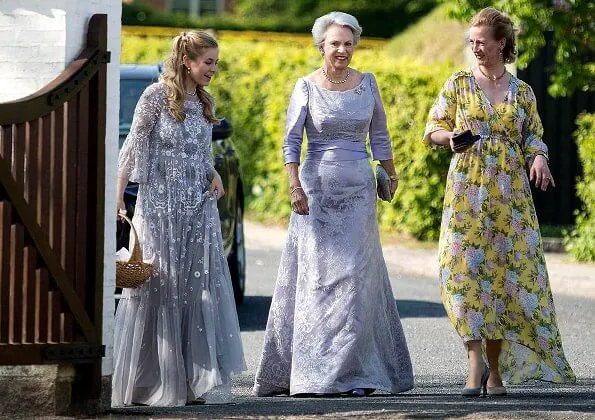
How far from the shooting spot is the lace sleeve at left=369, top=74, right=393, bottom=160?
829 centimetres

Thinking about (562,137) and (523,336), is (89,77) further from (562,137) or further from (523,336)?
(562,137)

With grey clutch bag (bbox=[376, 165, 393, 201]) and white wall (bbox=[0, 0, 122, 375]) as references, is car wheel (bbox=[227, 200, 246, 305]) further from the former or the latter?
white wall (bbox=[0, 0, 122, 375])

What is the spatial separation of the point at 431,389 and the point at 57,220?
99.1 inches

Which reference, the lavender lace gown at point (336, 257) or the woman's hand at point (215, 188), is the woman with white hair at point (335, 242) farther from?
the woman's hand at point (215, 188)

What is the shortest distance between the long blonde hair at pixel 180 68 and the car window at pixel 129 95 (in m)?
3.64

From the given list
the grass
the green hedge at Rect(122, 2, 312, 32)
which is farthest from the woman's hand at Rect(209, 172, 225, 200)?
the green hedge at Rect(122, 2, 312, 32)

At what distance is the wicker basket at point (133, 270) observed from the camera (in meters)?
7.33

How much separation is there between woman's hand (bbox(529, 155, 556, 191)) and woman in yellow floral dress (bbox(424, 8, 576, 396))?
6 cm

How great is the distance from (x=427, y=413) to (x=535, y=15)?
867 cm

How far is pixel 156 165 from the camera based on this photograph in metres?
7.79

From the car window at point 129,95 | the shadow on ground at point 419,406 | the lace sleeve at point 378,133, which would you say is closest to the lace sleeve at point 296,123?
the lace sleeve at point 378,133

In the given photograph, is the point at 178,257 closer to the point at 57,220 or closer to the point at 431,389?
the point at 57,220

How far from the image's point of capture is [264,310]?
1234cm

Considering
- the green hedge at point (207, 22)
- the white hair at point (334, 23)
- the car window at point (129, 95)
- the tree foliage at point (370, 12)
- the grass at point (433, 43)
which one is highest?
the tree foliage at point (370, 12)
